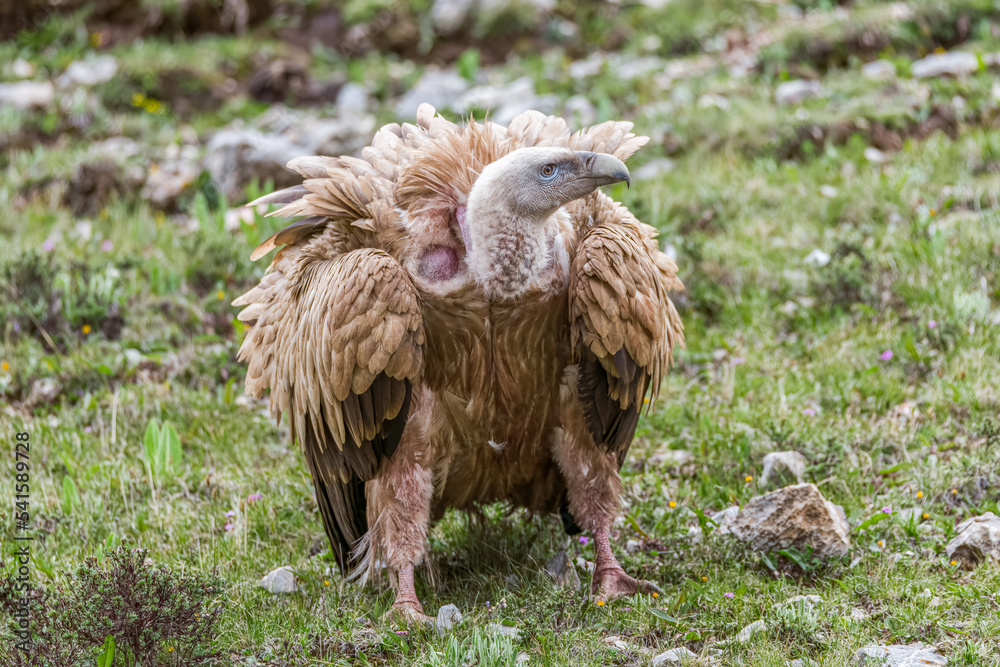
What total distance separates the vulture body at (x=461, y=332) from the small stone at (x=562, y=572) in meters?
0.13

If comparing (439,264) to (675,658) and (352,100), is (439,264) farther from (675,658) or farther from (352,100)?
(352,100)

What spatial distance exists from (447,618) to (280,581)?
779 millimetres

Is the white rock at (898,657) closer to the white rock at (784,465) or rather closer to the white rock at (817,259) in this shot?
the white rock at (784,465)

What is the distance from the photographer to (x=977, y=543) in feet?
12.5

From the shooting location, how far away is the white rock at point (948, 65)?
8086 mm

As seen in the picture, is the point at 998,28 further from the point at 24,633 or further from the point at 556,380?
the point at 24,633

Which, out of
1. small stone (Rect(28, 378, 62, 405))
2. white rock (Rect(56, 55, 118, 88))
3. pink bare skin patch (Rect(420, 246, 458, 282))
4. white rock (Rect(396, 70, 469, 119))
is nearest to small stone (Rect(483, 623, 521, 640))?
pink bare skin patch (Rect(420, 246, 458, 282))

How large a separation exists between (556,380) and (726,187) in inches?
142

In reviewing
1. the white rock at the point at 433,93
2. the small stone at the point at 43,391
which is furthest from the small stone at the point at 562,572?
the white rock at the point at 433,93

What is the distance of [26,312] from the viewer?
621 cm

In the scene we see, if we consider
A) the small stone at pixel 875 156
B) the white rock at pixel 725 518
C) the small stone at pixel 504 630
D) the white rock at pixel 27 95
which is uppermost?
the white rock at pixel 27 95

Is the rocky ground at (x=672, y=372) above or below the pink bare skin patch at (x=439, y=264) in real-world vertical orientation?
below

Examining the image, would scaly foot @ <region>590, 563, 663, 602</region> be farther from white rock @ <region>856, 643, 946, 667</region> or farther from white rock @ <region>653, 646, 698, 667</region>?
white rock @ <region>856, 643, 946, 667</region>

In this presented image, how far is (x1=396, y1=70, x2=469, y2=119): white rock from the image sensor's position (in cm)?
990
